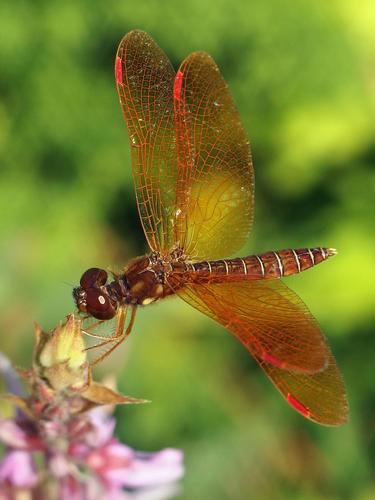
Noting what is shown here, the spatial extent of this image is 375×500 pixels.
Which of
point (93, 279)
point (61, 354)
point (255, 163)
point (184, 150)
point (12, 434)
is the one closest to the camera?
point (61, 354)

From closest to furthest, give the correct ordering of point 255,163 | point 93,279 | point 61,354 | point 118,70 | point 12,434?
point 61,354, point 12,434, point 93,279, point 118,70, point 255,163

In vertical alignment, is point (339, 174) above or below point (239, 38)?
below

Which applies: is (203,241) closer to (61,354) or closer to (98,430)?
(98,430)

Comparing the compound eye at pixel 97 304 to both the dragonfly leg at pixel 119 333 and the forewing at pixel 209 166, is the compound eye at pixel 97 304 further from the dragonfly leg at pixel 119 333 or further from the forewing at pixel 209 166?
the forewing at pixel 209 166

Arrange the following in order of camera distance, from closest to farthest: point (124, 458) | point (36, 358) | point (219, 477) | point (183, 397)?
point (36, 358) → point (124, 458) → point (219, 477) → point (183, 397)

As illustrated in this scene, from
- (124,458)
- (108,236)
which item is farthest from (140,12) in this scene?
(124,458)

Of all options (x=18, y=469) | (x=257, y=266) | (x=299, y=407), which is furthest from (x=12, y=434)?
(x=257, y=266)

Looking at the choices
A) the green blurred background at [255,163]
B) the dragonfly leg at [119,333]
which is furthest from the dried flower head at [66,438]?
the green blurred background at [255,163]

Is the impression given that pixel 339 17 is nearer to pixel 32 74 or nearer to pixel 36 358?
pixel 32 74
